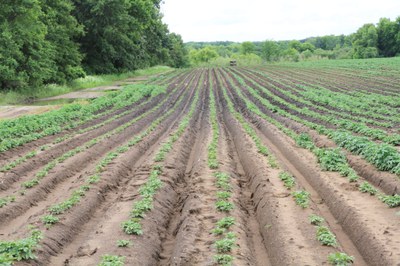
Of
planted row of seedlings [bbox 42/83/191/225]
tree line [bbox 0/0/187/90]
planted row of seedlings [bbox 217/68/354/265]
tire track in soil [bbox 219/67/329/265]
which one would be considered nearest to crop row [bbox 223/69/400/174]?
planted row of seedlings [bbox 217/68/354/265]

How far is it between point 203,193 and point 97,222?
7.71 feet

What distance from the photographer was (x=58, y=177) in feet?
34.3

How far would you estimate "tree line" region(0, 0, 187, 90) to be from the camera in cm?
2739

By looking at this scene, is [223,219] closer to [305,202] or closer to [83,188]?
[305,202]

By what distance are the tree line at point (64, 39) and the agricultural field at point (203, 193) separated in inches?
503

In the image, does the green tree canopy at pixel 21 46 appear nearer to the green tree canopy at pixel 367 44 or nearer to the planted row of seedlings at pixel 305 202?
the planted row of seedlings at pixel 305 202

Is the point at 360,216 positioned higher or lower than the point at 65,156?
lower

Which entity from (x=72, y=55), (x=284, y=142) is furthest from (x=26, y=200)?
(x=72, y=55)

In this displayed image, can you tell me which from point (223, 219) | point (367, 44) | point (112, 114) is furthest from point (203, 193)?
point (367, 44)

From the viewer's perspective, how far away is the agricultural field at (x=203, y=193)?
6.17 metres

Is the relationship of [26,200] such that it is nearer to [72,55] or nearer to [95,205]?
[95,205]

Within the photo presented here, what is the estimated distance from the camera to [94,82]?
41.2 meters

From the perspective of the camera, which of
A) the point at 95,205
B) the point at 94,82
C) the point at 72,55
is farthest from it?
the point at 94,82

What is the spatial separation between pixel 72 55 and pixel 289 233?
35.2 meters
